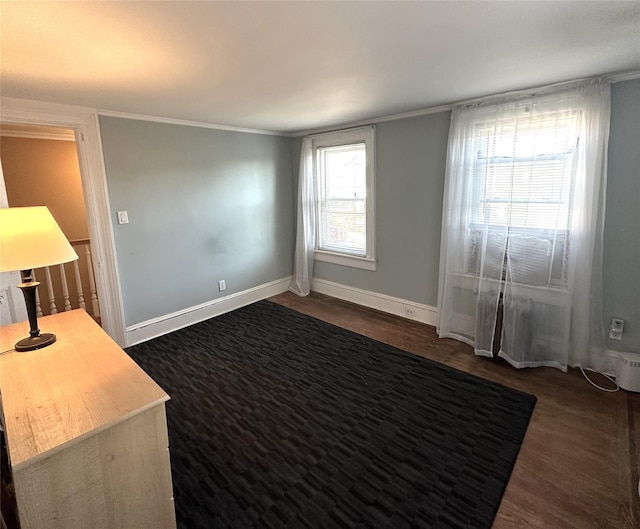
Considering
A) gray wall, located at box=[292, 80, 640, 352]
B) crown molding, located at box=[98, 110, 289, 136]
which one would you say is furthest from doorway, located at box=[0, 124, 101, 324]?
gray wall, located at box=[292, 80, 640, 352]

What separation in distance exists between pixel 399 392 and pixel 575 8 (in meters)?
2.38

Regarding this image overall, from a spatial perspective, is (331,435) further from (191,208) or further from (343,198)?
(343,198)

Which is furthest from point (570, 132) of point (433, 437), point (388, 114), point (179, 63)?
point (179, 63)

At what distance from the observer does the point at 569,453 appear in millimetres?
1904

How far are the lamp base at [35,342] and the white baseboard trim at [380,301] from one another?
10.4 ft

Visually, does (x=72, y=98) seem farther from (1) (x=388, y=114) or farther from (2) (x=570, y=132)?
(2) (x=570, y=132)

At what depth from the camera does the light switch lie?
10.3ft

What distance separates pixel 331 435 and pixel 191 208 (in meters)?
2.77

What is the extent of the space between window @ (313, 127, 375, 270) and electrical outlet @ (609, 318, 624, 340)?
2.25 metres

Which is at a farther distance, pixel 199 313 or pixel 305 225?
pixel 305 225

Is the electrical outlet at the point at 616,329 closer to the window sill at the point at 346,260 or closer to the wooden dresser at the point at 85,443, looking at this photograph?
the window sill at the point at 346,260

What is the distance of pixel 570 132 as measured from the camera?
246 cm

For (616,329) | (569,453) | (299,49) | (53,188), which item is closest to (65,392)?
(299,49)

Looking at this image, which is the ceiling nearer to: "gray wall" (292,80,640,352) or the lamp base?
"gray wall" (292,80,640,352)
